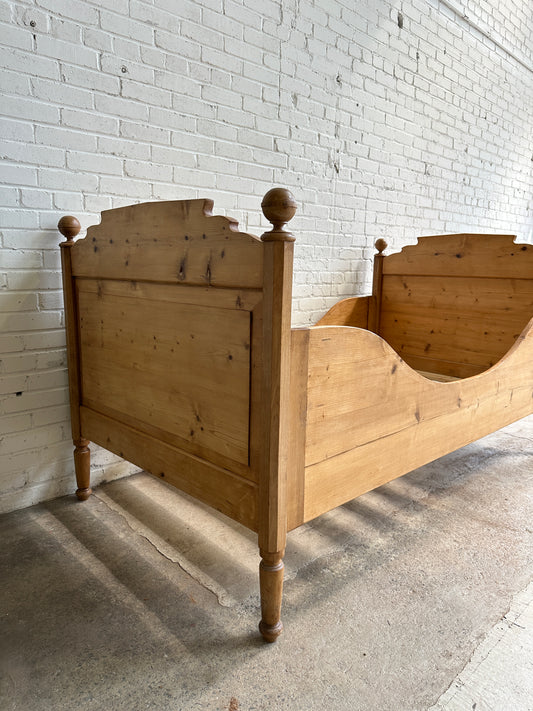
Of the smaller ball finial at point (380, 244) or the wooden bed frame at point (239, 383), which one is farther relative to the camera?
the smaller ball finial at point (380, 244)

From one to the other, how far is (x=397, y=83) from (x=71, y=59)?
79.0 inches

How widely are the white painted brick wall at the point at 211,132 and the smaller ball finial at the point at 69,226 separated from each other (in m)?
0.09

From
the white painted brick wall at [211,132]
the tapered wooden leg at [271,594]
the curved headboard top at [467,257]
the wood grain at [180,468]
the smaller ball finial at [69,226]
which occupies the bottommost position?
the tapered wooden leg at [271,594]

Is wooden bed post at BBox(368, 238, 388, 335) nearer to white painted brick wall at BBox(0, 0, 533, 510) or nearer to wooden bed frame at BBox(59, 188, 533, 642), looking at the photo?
white painted brick wall at BBox(0, 0, 533, 510)

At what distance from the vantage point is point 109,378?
1.69 m

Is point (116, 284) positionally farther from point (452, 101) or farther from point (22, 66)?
point (452, 101)

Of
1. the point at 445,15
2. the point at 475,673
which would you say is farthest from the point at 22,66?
the point at 445,15

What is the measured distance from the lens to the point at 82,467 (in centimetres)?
188

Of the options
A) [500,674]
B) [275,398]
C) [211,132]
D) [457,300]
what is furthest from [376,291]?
[500,674]

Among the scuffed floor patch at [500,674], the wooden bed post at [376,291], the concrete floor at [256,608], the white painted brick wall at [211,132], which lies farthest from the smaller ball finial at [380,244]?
the scuffed floor patch at [500,674]

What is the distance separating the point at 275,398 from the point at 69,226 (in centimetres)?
103

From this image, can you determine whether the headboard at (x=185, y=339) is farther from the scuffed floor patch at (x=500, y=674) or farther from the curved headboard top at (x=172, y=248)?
the scuffed floor patch at (x=500, y=674)

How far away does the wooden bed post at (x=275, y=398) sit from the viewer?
3.46ft

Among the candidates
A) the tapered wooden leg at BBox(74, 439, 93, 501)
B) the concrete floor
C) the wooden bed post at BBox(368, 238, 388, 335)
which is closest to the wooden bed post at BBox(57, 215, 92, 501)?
the tapered wooden leg at BBox(74, 439, 93, 501)
